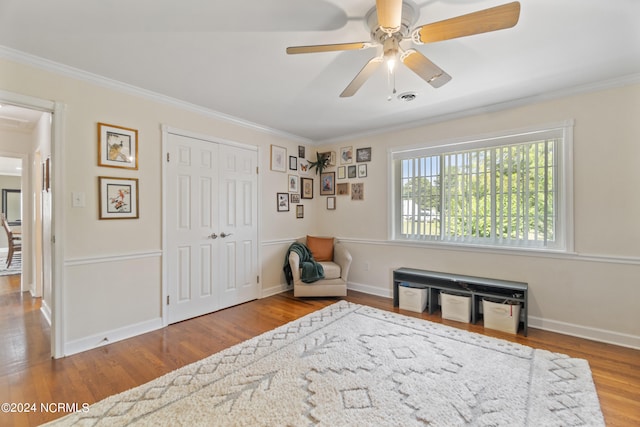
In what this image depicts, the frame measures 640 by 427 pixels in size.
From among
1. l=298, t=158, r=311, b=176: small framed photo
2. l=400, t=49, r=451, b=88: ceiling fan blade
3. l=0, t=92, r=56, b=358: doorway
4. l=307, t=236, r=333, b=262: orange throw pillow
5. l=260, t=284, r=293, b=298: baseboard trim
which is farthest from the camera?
l=298, t=158, r=311, b=176: small framed photo

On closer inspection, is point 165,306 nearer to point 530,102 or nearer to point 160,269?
point 160,269

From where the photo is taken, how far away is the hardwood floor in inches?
74.9

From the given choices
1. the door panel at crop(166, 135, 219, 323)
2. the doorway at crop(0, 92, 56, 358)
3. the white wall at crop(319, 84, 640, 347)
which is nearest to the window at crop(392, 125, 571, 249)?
the white wall at crop(319, 84, 640, 347)

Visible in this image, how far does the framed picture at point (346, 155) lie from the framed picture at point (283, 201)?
43.4 inches

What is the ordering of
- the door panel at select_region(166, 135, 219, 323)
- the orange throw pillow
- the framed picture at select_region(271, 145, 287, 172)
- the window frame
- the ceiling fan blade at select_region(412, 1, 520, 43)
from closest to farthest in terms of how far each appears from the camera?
the ceiling fan blade at select_region(412, 1, 520, 43), the window frame, the door panel at select_region(166, 135, 219, 323), the framed picture at select_region(271, 145, 287, 172), the orange throw pillow

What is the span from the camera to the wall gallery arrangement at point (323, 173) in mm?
4484

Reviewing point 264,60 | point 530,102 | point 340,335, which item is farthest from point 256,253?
point 530,102

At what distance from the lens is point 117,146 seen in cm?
280

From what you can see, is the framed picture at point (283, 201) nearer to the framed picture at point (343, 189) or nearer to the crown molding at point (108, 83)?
the framed picture at point (343, 189)

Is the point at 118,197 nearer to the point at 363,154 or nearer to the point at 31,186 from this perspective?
the point at 31,186

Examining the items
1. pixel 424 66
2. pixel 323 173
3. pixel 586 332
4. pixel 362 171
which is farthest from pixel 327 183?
pixel 586 332

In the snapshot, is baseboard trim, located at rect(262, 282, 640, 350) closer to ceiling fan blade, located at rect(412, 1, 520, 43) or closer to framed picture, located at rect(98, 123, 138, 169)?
ceiling fan blade, located at rect(412, 1, 520, 43)

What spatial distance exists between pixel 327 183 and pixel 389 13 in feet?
11.7

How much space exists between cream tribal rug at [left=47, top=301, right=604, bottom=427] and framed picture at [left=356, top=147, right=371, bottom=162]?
8.81 feet
